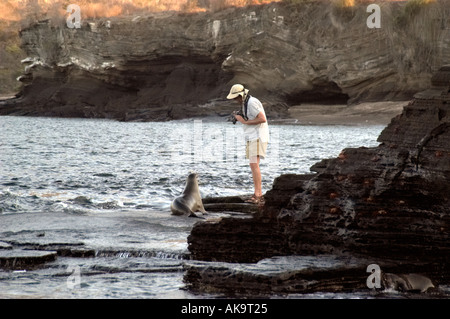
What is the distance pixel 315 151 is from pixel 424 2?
27901mm

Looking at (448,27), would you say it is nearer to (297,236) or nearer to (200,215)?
(200,215)

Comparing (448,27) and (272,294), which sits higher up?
(448,27)

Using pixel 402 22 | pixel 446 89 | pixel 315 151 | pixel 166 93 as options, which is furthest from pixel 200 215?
pixel 166 93

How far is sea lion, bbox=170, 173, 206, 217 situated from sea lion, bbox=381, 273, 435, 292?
15.4 ft

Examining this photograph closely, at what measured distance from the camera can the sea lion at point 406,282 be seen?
21.6 feet

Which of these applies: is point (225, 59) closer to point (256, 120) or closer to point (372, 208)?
point (256, 120)

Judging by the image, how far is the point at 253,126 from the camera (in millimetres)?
11953

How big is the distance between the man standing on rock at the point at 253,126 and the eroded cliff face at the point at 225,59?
38155 millimetres

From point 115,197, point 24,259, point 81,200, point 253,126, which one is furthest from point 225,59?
point 24,259

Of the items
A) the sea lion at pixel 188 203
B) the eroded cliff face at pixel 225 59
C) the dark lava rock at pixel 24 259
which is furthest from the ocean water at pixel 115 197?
the eroded cliff face at pixel 225 59

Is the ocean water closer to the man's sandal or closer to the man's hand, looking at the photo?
the man's sandal

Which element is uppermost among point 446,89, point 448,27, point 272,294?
point 448,27

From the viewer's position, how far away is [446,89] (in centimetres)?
755

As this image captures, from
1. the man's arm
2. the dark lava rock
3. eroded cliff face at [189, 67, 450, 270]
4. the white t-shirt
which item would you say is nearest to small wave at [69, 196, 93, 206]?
the white t-shirt
